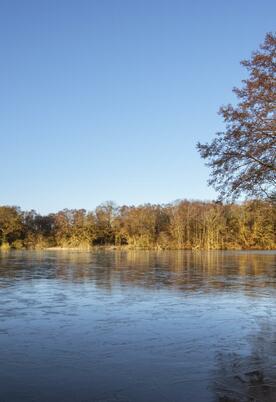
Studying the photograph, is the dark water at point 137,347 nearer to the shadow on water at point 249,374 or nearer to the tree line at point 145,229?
the shadow on water at point 249,374

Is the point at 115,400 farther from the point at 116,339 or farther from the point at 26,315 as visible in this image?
the point at 26,315

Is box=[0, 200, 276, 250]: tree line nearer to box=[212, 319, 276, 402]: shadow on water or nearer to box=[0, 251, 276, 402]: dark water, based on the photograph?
box=[0, 251, 276, 402]: dark water

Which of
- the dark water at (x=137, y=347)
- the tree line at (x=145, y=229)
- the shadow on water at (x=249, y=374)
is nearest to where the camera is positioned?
the shadow on water at (x=249, y=374)

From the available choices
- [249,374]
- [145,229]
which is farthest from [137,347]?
[145,229]

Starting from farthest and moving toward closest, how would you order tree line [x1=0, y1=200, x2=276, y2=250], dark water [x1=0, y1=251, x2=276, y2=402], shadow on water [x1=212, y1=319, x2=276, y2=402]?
tree line [x1=0, y1=200, x2=276, y2=250], dark water [x1=0, y1=251, x2=276, y2=402], shadow on water [x1=212, y1=319, x2=276, y2=402]

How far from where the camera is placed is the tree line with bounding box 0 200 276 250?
8194cm

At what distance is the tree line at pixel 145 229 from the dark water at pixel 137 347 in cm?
6579

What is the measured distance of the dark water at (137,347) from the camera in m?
5.81

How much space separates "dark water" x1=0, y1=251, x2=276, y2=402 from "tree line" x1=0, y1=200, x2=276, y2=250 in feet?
216

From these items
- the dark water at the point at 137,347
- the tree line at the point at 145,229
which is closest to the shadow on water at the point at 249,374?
the dark water at the point at 137,347

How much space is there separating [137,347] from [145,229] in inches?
3089

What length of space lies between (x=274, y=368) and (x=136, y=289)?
36.1 feet

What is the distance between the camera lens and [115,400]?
17.7ft

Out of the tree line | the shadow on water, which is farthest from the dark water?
the tree line
